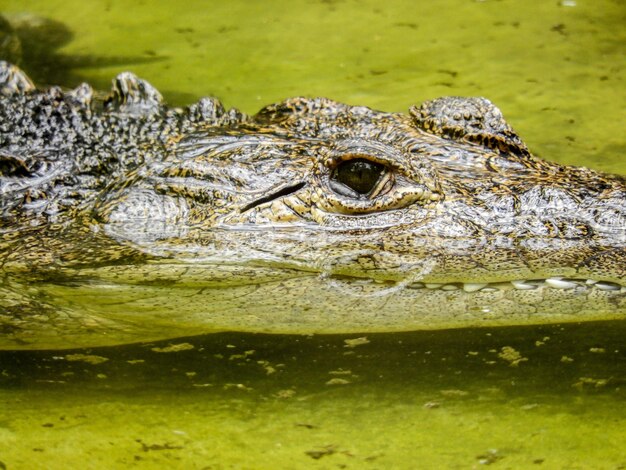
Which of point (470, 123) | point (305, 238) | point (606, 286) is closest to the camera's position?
point (606, 286)

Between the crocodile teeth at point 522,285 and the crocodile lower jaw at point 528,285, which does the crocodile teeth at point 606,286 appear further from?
the crocodile teeth at point 522,285

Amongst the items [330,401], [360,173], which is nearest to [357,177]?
[360,173]

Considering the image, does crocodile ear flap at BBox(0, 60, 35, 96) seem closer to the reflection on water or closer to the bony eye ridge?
the reflection on water

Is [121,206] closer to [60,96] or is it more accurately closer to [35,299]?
[35,299]

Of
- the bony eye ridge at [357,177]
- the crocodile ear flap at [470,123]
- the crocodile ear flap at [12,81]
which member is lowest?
the bony eye ridge at [357,177]

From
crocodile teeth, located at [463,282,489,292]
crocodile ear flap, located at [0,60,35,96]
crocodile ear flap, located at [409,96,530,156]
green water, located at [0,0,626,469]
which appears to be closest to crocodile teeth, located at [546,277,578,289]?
crocodile teeth, located at [463,282,489,292]

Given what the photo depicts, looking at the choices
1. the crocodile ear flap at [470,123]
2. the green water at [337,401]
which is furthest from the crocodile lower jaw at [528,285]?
the crocodile ear flap at [470,123]

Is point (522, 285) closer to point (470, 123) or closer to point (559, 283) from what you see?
point (559, 283)
